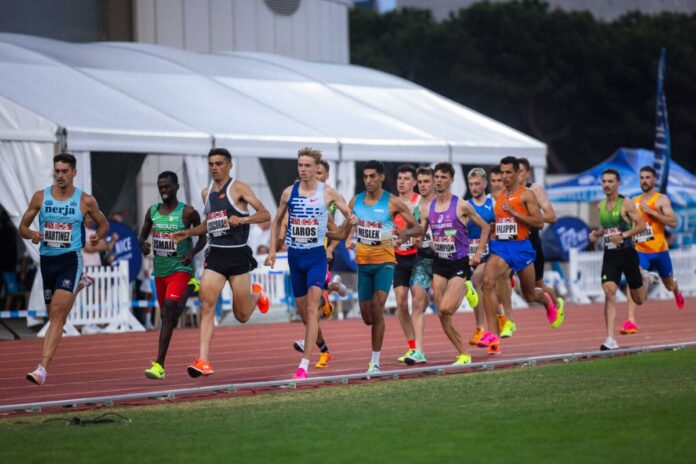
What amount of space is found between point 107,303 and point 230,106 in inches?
196

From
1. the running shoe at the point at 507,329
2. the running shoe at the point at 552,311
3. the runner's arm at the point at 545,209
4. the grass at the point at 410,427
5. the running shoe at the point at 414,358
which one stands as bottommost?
the grass at the point at 410,427

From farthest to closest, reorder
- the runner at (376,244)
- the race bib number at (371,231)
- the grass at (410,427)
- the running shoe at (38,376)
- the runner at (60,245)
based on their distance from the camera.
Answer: the race bib number at (371,231) → the runner at (376,244) → the runner at (60,245) → the running shoe at (38,376) → the grass at (410,427)

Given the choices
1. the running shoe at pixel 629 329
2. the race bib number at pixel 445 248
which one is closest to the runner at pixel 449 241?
the race bib number at pixel 445 248

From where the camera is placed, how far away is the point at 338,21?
39.5m

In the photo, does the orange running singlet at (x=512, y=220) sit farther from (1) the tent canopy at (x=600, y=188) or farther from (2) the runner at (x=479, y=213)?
(1) the tent canopy at (x=600, y=188)

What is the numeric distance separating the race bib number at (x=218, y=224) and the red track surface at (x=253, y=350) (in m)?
1.51

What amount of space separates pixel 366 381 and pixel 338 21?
1054 inches

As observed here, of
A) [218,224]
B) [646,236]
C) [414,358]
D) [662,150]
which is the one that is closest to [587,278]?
[662,150]

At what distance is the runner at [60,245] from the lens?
45.4ft

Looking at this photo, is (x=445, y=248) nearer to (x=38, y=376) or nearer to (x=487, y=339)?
(x=487, y=339)

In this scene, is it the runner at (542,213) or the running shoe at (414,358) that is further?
the runner at (542,213)

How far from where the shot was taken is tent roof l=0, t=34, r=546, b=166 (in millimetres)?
23953

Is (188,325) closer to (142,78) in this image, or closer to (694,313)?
(142,78)

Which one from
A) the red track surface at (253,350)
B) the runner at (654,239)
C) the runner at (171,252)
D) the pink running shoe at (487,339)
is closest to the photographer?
the runner at (171,252)
